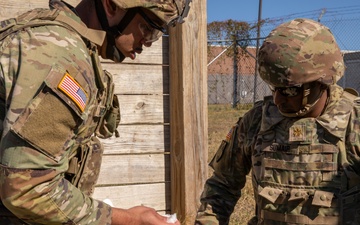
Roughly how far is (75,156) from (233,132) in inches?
42.6

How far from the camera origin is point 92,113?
74.5 inches

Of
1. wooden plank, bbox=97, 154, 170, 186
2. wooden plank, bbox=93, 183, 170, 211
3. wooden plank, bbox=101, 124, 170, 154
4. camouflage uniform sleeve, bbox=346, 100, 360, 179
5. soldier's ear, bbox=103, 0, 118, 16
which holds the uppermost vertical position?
soldier's ear, bbox=103, 0, 118, 16

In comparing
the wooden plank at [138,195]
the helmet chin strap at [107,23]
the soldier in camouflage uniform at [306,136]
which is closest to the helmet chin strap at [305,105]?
the soldier in camouflage uniform at [306,136]

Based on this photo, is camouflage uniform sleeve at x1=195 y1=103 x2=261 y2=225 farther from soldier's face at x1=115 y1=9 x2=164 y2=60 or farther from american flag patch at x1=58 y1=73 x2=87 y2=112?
american flag patch at x1=58 y1=73 x2=87 y2=112

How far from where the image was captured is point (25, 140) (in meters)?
1.57

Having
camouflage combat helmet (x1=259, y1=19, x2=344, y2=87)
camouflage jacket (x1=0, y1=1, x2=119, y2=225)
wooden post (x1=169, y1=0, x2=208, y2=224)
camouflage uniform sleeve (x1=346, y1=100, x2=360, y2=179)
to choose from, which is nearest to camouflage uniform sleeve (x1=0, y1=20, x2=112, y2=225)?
camouflage jacket (x1=0, y1=1, x2=119, y2=225)

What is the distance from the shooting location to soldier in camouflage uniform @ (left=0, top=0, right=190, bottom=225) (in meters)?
1.58

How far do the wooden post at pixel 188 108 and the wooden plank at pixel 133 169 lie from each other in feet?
0.30

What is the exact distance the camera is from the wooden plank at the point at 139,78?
3.60 metres

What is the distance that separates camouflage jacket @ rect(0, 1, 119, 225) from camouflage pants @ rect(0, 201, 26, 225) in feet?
0.44

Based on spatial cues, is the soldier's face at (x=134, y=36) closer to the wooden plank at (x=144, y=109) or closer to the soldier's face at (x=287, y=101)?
the soldier's face at (x=287, y=101)

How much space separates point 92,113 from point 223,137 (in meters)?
8.84

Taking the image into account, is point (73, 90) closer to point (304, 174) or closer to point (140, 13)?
point (140, 13)

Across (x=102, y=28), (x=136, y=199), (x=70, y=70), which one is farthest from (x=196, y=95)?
(x=70, y=70)
